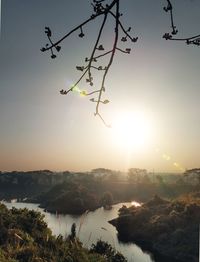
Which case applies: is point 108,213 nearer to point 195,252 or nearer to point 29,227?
point 195,252

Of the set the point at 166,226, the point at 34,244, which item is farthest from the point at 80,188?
the point at 34,244

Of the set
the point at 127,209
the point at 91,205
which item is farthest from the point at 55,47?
the point at 91,205

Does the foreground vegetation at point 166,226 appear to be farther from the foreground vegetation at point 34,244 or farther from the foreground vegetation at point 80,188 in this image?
the foreground vegetation at point 34,244

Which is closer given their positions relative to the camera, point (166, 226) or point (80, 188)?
point (166, 226)

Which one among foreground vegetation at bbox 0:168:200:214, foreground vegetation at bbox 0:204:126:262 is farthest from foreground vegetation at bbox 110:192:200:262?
foreground vegetation at bbox 0:204:126:262

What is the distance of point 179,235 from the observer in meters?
22.0

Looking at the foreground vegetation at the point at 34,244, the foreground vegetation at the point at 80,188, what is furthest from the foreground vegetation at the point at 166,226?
the foreground vegetation at the point at 34,244

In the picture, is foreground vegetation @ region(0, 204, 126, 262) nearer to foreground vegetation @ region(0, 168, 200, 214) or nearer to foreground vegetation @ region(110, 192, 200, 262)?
foreground vegetation @ region(110, 192, 200, 262)

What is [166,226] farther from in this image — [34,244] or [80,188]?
[34,244]

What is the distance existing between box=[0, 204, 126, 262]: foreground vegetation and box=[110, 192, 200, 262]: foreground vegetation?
1703cm

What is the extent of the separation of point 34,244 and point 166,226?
827 inches

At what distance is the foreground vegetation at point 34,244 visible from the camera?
3139mm

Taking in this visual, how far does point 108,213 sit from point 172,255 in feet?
34.8

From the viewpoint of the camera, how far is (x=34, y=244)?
3.54m
